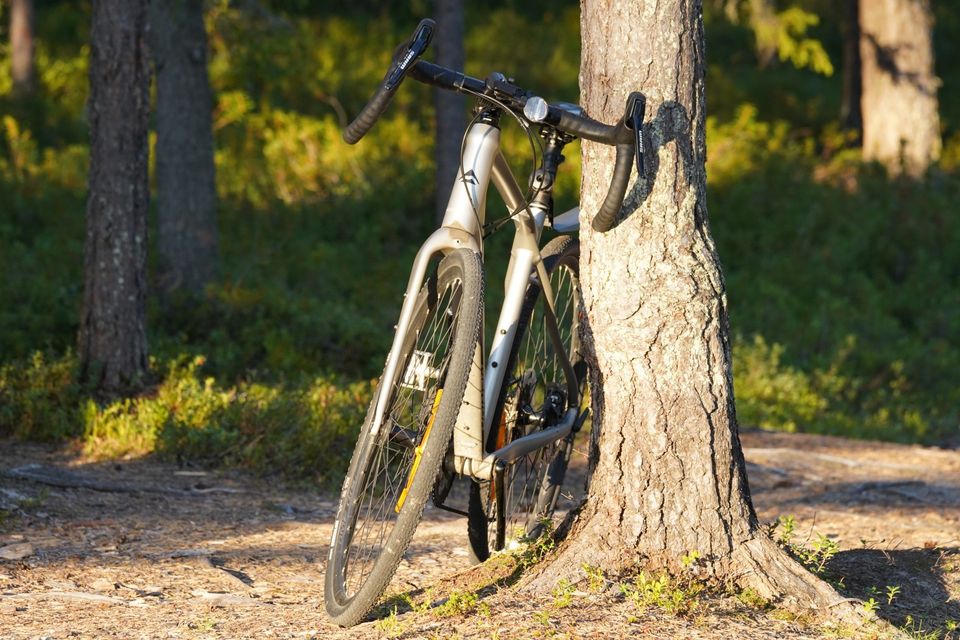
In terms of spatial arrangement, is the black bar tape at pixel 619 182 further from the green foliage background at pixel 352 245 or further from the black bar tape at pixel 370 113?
the green foliage background at pixel 352 245

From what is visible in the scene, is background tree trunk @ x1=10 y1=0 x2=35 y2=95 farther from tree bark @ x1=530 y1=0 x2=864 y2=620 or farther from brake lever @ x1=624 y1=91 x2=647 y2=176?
brake lever @ x1=624 y1=91 x2=647 y2=176

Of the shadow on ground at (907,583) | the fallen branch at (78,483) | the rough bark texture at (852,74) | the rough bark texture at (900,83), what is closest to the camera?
the shadow on ground at (907,583)

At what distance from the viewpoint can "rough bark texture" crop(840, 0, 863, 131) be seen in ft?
61.7

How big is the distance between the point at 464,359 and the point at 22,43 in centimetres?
1589

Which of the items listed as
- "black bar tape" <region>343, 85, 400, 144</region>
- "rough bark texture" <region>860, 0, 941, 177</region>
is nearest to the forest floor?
"black bar tape" <region>343, 85, 400, 144</region>

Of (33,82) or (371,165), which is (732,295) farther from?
(33,82)

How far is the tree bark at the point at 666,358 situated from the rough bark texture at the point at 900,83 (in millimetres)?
12996

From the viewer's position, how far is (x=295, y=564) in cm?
495

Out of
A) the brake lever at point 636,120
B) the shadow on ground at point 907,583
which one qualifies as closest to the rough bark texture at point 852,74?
the shadow on ground at point 907,583

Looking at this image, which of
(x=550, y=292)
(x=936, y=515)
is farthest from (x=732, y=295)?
A: (x=550, y=292)

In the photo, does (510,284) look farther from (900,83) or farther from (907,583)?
(900,83)

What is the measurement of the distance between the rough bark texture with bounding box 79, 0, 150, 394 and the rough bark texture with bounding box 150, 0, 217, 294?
2759 millimetres

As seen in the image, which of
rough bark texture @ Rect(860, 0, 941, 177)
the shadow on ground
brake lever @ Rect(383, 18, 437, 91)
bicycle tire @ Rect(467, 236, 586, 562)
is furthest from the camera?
rough bark texture @ Rect(860, 0, 941, 177)

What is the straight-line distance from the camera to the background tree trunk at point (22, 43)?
17.5 m
